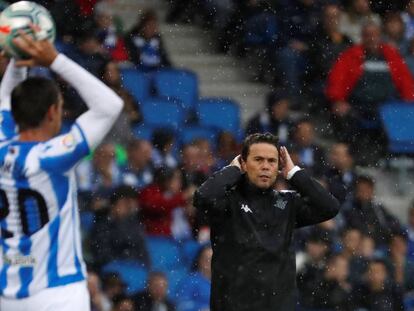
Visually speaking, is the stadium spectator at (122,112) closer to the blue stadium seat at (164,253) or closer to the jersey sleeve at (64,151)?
the blue stadium seat at (164,253)

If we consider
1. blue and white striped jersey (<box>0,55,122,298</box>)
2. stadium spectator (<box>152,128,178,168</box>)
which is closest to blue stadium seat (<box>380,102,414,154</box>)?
stadium spectator (<box>152,128,178,168</box>)

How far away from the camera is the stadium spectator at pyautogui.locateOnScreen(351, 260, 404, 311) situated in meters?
10.4

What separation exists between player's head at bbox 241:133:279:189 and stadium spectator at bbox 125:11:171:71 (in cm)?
603

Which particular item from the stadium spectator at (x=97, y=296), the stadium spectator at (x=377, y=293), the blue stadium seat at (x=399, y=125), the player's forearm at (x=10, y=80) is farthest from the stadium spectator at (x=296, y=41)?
the player's forearm at (x=10, y=80)

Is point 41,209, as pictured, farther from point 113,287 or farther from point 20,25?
point 113,287

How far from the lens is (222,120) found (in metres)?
12.8

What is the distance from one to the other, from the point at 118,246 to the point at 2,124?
4.82m

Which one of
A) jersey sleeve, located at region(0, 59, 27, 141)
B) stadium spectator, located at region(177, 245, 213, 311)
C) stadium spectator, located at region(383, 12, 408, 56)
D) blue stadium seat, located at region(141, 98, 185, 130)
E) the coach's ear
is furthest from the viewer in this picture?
stadium spectator, located at region(383, 12, 408, 56)

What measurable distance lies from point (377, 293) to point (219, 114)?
2977 mm

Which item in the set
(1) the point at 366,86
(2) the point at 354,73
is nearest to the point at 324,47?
(2) the point at 354,73

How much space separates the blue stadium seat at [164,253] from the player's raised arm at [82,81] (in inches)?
213

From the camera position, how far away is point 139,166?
11.3 m

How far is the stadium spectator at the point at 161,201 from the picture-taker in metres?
11.1

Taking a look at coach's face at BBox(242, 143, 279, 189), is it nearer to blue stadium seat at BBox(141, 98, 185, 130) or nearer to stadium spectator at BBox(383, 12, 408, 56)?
blue stadium seat at BBox(141, 98, 185, 130)
